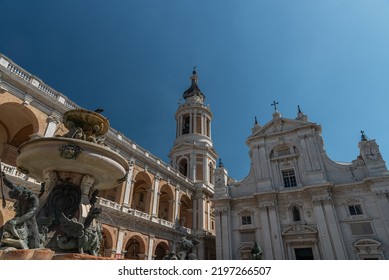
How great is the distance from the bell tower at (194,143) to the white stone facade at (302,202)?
7216 mm

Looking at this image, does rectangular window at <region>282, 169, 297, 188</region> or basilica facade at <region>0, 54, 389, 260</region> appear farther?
rectangular window at <region>282, 169, 297, 188</region>

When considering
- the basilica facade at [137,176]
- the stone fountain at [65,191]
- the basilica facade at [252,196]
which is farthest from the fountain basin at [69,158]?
the basilica facade at [252,196]

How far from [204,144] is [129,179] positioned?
16997 millimetres

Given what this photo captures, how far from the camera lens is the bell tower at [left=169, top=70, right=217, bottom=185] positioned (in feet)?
112

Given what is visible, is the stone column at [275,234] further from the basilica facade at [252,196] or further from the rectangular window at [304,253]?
the rectangular window at [304,253]

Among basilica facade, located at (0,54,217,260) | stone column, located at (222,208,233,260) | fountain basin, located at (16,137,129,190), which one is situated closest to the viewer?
fountain basin, located at (16,137,129,190)

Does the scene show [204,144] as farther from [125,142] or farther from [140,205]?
[125,142]

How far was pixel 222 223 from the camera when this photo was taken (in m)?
24.5

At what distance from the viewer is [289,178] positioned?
968 inches

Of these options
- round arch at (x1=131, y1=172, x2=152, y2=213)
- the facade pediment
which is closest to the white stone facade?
the facade pediment

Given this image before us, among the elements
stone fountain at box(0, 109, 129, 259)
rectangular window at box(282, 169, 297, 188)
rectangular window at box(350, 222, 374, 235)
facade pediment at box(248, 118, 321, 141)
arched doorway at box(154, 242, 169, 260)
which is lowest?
stone fountain at box(0, 109, 129, 259)

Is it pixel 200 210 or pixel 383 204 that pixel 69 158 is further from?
pixel 200 210

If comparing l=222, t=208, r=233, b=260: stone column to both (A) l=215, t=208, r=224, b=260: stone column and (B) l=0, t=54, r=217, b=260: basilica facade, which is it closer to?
(A) l=215, t=208, r=224, b=260: stone column

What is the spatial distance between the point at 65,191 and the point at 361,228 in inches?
875
